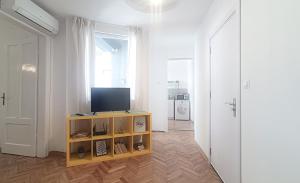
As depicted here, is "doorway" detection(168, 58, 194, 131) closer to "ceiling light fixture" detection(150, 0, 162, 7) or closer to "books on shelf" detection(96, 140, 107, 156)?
"books on shelf" detection(96, 140, 107, 156)

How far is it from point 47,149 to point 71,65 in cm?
160

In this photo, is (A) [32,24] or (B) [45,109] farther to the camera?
(B) [45,109]

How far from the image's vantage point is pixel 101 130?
2963 mm

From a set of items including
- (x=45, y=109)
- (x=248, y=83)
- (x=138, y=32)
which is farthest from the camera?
(x=138, y=32)

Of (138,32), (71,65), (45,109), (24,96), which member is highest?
(138,32)

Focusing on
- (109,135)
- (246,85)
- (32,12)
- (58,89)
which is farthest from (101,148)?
(246,85)

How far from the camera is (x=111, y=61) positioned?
13.3 ft

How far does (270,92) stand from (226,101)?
797 millimetres

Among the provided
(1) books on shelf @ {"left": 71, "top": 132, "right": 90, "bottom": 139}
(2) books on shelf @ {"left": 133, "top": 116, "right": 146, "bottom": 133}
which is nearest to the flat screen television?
(2) books on shelf @ {"left": 133, "top": 116, "right": 146, "bottom": 133}

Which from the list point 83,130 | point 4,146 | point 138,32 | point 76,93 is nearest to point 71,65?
point 76,93

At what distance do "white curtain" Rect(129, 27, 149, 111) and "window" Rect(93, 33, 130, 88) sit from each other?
145 mm

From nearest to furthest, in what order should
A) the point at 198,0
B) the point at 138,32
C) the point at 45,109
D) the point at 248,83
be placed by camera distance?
the point at 248,83 → the point at 198,0 → the point at 45,109 → the point at 138,32

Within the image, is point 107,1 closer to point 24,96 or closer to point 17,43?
point 17,43

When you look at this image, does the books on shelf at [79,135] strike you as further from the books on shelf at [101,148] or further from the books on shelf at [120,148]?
the books on shelf at [120,148]
